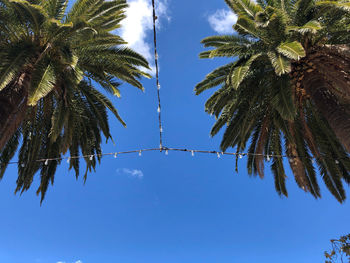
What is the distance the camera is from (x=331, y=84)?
8.70 m

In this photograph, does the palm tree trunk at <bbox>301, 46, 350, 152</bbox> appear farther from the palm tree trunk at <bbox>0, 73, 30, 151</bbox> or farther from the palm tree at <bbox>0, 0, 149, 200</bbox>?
the palm tree trunk at <bbox>0, 73, 30, 151</bbox>

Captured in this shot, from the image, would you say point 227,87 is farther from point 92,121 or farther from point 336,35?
point 92,121

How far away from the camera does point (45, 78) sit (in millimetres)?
6957

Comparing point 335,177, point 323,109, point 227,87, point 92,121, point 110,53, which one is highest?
point 110,53

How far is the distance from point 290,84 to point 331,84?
1.76 metres

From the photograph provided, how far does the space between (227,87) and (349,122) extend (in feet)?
14.5

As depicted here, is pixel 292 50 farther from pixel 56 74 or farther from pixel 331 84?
pixel 56 74

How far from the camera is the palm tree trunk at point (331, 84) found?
7.40 m

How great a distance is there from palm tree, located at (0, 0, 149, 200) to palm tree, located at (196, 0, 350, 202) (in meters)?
4.00

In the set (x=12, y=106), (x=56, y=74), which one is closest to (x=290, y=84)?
(x=56, y=74)

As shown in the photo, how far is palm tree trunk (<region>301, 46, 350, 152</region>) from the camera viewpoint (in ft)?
24.3

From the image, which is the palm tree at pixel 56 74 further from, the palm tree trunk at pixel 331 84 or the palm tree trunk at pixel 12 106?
the palm tree trunk at pixel 331 84

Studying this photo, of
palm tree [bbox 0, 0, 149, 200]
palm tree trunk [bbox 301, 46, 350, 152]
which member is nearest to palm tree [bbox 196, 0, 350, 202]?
palm tree trunk [bbox 301, 46, 350, 152]

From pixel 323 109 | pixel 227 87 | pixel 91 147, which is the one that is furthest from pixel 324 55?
pixel 91 147
